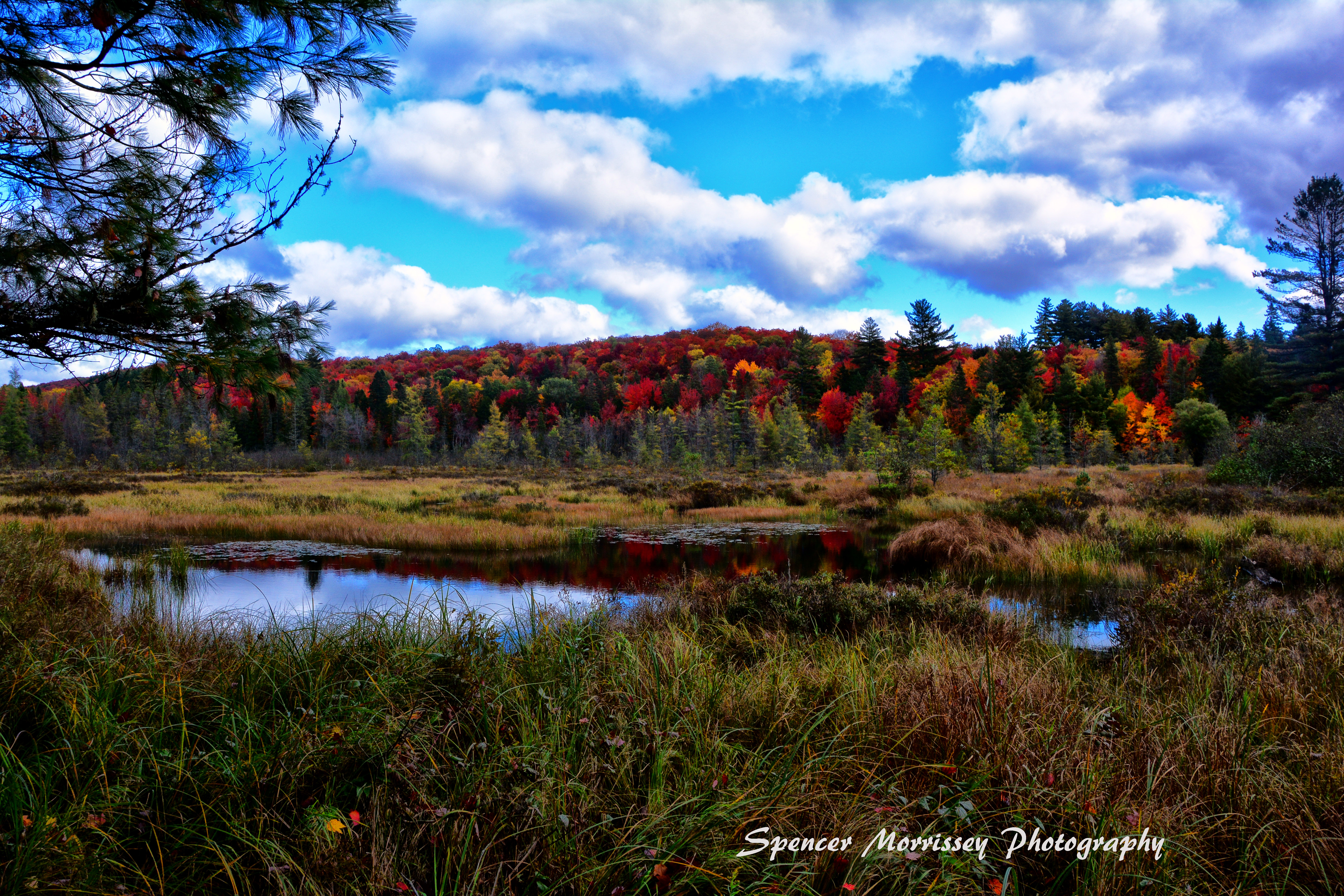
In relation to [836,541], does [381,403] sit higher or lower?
higher

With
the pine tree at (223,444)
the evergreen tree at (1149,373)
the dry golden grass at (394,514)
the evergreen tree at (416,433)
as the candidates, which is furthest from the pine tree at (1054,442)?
the pine tree at (223,444)

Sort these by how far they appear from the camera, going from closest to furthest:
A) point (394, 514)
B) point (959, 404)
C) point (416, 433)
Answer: point (394, 514) < point (959, 404) < point (416, 433)

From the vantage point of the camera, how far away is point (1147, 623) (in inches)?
275

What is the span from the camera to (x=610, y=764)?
9.90 feet

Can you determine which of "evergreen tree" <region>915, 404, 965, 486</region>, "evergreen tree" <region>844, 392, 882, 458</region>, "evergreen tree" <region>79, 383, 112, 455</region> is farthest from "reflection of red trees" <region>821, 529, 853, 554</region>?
"evergreen tree" <region>79, 383, 112, 455</region>

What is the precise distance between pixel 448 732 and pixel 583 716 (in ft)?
2.30

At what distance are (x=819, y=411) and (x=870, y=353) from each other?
11.9 meters

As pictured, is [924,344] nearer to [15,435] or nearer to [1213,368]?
[1213,368]

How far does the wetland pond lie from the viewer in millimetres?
9406

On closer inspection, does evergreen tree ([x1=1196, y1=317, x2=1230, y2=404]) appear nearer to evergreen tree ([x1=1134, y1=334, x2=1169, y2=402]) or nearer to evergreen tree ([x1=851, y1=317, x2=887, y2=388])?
evergreen tree ([x1=1134, y1=334, x2=1169, y2=402])

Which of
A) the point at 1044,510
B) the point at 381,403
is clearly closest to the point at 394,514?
the point at 1044,510

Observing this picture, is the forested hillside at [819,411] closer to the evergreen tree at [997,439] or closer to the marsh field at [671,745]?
the evergreen tree at [997,439]

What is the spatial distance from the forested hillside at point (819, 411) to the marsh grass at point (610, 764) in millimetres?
25738

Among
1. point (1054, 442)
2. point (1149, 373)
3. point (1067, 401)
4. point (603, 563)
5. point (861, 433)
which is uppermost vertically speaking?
point (1149, 373)
